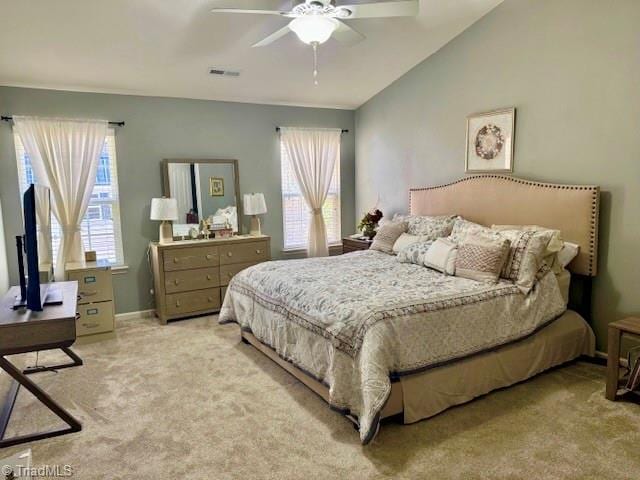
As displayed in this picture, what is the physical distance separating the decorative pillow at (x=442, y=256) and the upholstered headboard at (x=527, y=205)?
720 millimetres

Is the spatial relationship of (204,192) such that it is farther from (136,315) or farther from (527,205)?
(527,205)

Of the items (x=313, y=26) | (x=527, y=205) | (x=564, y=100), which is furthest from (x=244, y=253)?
(x=564, y=100)

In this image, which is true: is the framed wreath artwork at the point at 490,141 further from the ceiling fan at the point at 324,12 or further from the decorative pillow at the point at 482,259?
the ceiling fan at the point at 324,12

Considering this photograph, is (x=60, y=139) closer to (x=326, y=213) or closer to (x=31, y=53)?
(x=31, y=53)

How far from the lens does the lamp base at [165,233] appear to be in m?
4.68

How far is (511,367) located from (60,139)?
436 cm

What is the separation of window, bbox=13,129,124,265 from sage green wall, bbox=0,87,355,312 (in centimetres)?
7

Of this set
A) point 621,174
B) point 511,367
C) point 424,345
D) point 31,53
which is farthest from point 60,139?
point 621,174

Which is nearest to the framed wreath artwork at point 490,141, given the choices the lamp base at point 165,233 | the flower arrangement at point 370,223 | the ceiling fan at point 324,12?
the flower arrangement at point 370,223

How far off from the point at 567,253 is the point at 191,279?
11.5 feet

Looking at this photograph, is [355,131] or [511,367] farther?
[355,131]

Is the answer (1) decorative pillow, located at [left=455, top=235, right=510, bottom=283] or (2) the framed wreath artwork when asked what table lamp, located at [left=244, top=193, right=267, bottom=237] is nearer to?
(2) the framed wreath artwork

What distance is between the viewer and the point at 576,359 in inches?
136

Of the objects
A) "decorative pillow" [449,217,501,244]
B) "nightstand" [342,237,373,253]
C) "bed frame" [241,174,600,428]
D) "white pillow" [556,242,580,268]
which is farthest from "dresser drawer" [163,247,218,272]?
"white pillow" [556,242,580,268]
